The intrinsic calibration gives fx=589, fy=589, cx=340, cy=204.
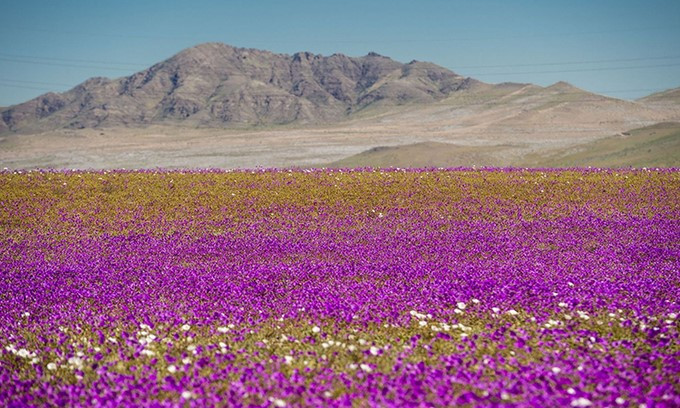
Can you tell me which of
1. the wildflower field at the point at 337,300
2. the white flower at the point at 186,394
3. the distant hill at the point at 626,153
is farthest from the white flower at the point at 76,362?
the distant hill at the point at 626,153

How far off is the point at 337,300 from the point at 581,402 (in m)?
5.05

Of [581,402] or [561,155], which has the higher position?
[561,155]

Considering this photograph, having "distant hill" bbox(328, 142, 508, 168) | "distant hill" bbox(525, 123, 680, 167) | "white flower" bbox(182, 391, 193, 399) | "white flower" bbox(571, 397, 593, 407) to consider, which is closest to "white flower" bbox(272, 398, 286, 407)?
"white flower" bbox(182, 391, 193, 399)

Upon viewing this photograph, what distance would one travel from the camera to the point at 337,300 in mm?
10188

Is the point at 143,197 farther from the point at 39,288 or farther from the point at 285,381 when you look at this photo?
the point at 285,381

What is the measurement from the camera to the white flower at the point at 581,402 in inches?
226

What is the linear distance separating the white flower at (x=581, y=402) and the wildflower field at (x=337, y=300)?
0.01 meters

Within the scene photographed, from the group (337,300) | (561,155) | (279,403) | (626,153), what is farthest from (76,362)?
(561,155)

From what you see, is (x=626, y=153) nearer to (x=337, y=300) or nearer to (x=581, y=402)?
(x=337, y=300)

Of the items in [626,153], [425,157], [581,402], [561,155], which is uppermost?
[425,157]

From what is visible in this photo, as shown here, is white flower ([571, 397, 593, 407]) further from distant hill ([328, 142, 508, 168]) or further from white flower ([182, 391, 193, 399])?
distant hill ([328, 142, 508, 168])

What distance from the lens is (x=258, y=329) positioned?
8.83m

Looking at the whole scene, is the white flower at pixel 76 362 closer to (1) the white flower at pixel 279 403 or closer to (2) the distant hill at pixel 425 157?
(1) the white flower at pixel 279 403

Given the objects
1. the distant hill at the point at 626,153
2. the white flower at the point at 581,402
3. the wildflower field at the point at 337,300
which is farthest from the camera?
the distant hill at the point at 626,153
